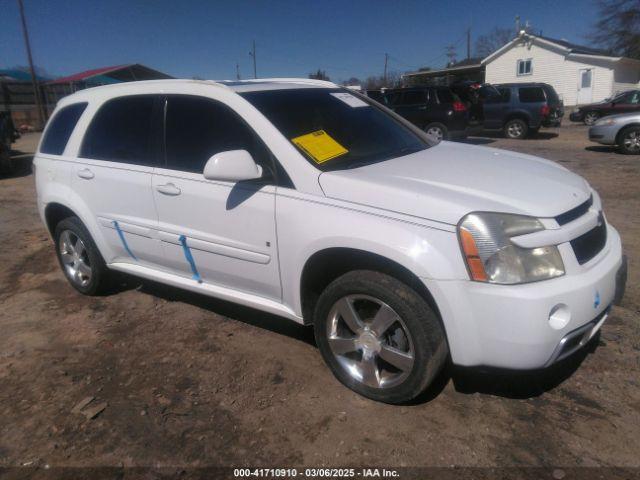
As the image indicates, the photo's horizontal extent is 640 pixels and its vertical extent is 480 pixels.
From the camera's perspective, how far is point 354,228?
2.52 metres

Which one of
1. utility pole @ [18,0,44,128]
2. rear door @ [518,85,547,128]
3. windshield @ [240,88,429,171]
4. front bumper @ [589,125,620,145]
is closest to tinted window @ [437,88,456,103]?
rear door @ [518,85,547,128]

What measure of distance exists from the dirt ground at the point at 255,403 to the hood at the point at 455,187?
1.10 metres

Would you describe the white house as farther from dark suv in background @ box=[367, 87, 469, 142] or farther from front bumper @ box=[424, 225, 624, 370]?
front bumper @ box=[424, 225, 624, 370]

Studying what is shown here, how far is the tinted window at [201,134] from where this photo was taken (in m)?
3.09

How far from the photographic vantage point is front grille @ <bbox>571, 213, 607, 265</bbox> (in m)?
2.44

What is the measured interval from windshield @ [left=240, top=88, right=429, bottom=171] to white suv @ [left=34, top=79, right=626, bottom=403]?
0.01 m

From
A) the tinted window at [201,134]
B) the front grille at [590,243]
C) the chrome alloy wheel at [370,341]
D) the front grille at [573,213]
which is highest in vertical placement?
the tinted window at [201,134]

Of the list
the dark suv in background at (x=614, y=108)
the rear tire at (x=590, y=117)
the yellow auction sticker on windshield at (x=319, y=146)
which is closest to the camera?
the yellow auction sticker on windshield at (x=319, y=146)

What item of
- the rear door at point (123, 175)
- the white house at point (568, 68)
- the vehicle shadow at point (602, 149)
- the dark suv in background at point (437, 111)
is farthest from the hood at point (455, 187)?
the white house at point (568, 68)

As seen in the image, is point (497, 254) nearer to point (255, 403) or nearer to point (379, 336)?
point (379, 336)

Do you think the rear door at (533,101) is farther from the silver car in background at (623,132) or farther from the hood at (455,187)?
the hood at (455,187)

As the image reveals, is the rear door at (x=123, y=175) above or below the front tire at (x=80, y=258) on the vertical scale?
above

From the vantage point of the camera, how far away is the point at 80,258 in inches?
174

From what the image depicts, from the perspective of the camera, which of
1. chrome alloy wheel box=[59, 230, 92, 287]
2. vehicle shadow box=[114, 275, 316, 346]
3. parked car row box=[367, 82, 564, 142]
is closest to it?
vehicle shadow box=[114, 275, 316, 346]
